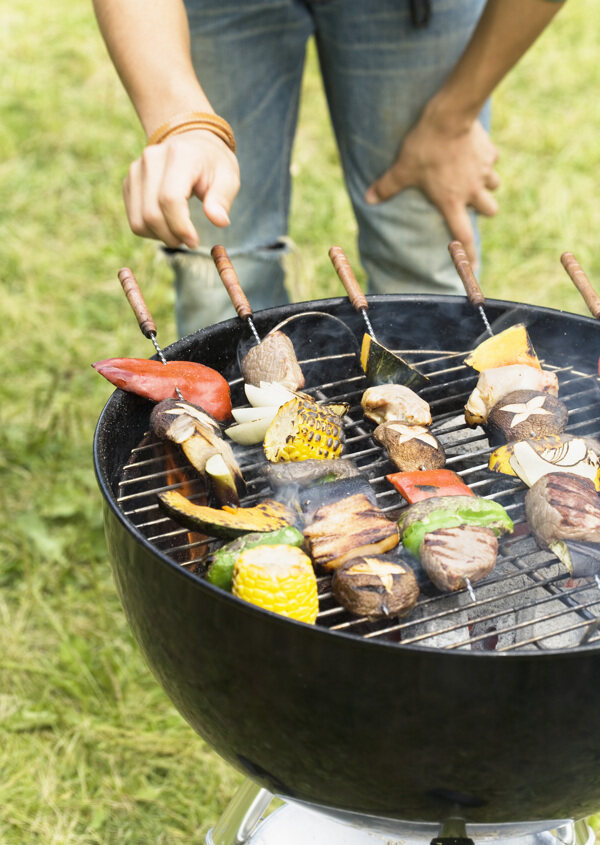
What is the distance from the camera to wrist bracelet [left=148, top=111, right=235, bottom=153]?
169 cm

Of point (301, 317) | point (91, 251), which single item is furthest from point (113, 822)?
point (91, 251)

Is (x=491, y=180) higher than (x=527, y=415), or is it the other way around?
(x=491, y=180)

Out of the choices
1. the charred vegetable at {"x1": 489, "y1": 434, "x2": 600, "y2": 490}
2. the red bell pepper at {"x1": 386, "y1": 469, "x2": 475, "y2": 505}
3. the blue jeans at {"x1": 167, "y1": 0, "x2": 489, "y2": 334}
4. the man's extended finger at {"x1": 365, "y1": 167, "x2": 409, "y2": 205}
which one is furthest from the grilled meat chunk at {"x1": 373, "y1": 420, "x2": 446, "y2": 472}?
the man's extended finger at {"x1": 365, "y1": 167, "x2": 409, "y2": 205}

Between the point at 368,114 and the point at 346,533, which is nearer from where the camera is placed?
the point at 346,533

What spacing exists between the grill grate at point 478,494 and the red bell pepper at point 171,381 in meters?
0.10

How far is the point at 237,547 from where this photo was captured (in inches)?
52.4

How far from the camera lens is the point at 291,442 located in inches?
60.7

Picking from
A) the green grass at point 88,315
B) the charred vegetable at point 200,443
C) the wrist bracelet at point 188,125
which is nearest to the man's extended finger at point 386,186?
the green grass at point 88,315

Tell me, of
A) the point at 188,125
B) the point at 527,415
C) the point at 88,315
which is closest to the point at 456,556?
the point at 527,415

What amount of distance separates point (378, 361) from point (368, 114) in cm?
118

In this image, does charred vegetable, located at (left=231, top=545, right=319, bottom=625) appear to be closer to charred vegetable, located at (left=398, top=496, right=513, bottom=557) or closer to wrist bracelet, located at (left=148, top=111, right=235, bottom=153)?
charred vegetable, located at (left=398, top=496, right=513, bottom=557)

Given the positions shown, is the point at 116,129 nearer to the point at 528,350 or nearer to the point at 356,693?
the point at 528,350

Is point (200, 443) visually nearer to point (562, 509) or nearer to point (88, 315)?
point (562, 509)

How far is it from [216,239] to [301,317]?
857 millimetres
